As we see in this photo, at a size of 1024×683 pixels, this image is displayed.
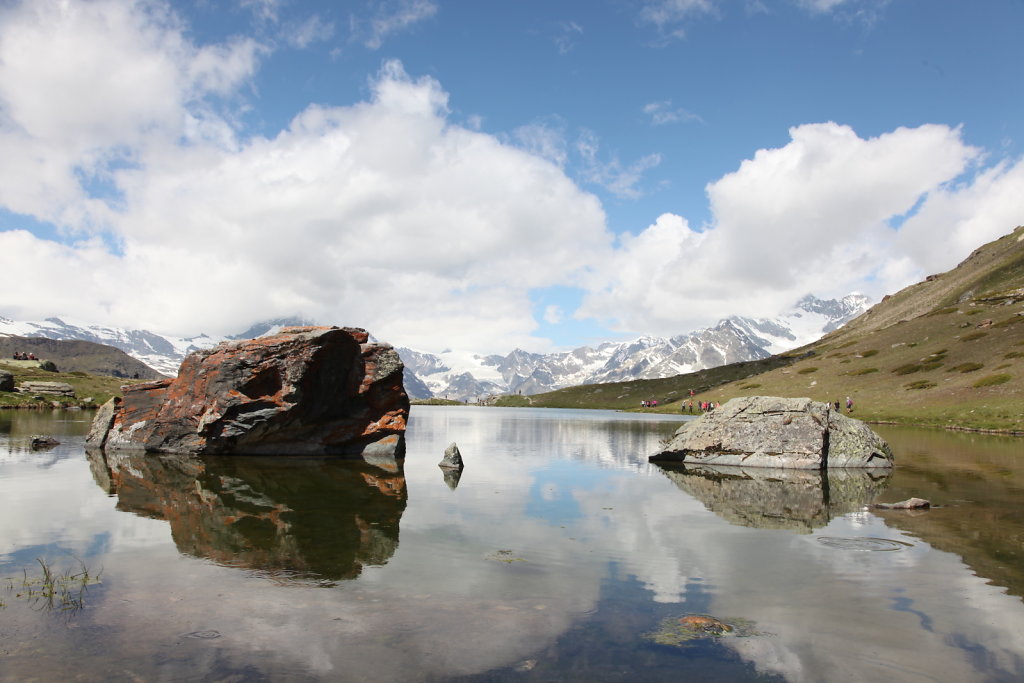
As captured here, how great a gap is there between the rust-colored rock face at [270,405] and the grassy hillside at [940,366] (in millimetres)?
57993

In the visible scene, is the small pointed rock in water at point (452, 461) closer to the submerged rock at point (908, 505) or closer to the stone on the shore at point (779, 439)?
the stone on the shore at point (779, 439)

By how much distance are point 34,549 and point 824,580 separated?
60.8 feet

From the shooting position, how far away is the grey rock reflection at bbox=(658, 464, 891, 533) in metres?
19.9

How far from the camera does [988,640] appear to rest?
31.8 ft

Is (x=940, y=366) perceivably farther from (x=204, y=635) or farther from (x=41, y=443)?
(x=41, y=443)

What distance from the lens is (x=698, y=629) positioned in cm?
1016

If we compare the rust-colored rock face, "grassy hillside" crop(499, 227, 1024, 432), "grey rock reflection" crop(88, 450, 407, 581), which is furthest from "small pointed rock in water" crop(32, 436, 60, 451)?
"grassy hillside" crop(499, 227, 1024, 432)

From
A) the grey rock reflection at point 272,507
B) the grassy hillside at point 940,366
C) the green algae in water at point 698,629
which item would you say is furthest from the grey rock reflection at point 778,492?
the grassy hillside at point 940,366

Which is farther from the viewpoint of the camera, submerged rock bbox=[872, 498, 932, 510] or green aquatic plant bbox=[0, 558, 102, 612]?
submerged rock bbox=[872, 498, 932, 510]

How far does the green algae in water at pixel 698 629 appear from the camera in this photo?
975cm

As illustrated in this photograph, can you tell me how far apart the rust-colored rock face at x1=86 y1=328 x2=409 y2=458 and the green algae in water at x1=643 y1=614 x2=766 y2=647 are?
3003 centimetres

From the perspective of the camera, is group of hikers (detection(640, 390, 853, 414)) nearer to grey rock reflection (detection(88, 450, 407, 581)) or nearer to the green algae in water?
grey rock reflection (detection(88, 450, 407, 581))

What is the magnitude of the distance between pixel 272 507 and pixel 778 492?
20.4 metres

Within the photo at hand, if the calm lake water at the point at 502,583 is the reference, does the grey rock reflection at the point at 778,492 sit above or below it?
above
